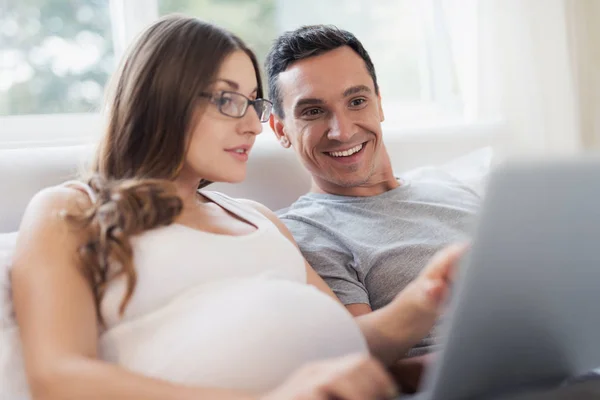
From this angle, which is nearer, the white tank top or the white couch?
the white tank top

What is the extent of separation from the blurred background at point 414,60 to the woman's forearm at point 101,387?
3.49ft

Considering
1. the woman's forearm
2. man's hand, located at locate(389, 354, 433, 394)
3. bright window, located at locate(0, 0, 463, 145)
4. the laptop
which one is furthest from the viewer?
bright window, located at locate(0, 0, 463, 145)

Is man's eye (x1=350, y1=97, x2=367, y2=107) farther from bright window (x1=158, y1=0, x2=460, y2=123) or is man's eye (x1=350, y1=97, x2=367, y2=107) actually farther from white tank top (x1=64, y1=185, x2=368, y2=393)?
bright window (x1=158, y1=0, x2=460, y2=123)

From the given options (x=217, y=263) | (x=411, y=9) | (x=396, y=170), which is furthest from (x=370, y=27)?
(x=217, y=263)

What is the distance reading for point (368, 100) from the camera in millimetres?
1745

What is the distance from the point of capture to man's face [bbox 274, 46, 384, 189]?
5.53 ft

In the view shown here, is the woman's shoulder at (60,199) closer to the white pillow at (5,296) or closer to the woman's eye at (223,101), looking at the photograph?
the white pillow at (5,296)

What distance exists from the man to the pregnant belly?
1.43 feet

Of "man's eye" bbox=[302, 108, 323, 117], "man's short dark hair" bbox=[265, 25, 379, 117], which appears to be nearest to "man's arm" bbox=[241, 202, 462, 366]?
"man's eye" bbox=[302, 108, 323, 117]

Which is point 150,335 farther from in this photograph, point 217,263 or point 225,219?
point 225,219

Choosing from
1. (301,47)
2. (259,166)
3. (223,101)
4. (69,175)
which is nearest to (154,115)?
(223,101)

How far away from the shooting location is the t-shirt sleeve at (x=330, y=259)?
142cm

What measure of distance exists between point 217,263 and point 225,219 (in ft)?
0.63

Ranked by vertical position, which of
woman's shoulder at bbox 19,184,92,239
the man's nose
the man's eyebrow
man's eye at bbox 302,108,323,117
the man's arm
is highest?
the man's eyebrow
